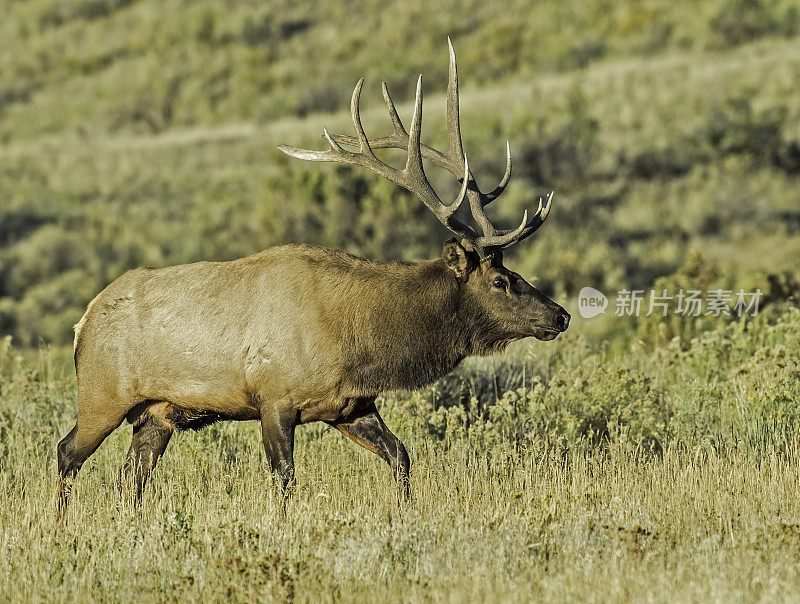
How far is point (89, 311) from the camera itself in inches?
331

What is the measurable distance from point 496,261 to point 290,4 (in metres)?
51.9

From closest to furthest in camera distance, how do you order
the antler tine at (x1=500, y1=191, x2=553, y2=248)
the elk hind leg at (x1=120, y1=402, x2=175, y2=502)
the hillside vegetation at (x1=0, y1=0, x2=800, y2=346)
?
the antler tine at (x1=500, y1=191, x2=553, y2=248), the elk hind leg at (x1=120, y1=402, x2=175, y2=502), the hillside vegetation at (x1=0, y1=0, x2=800, y2=346)

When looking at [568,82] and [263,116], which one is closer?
[568,82]

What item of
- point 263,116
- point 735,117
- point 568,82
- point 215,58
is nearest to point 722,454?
point 735,117

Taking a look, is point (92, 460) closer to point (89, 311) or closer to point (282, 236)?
point (89, 311)

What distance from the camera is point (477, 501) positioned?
783cm

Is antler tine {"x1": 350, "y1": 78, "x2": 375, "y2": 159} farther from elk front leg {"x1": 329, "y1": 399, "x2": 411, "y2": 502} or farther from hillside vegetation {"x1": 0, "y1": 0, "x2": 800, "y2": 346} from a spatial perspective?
hillside vegetation {"x1": 0, "y1": 0, "x2": 800, "y2": 346}

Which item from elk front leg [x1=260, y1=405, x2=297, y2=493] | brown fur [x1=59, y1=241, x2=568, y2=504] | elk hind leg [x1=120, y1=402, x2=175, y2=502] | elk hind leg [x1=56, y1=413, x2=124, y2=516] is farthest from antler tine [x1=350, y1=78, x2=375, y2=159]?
elk hind leg [x1=56, y1=413, x2=124, y2=516]

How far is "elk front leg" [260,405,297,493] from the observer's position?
7668 millimetres

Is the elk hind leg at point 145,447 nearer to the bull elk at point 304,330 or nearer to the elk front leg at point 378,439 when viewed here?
the bull elk at point 304,330

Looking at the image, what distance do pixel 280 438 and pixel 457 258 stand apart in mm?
1867

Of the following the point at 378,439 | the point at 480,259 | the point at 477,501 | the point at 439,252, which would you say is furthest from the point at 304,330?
the point at 439,252

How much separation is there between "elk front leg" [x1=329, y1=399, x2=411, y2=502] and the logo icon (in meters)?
8.75

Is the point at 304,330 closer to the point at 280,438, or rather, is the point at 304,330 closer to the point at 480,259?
the point at 280,438
